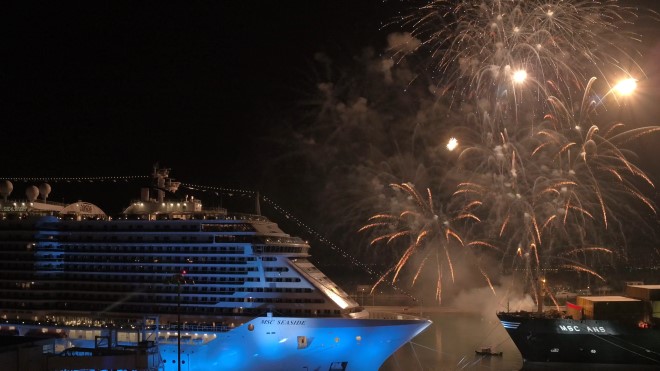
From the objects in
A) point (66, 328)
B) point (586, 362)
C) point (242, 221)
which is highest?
point (242, 221)

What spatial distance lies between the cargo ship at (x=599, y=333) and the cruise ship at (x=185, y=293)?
8.23m

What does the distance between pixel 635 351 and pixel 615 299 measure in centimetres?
233

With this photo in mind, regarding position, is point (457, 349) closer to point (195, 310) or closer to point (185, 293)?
point (195, 310)

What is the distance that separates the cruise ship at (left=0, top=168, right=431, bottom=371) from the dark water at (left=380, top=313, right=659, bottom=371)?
4412 mm

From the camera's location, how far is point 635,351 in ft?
95.1

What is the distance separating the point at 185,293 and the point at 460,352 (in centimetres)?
1335

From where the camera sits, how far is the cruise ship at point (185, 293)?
23.4 m

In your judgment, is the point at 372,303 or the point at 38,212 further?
the point at 372,303

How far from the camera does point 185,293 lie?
2488 cm

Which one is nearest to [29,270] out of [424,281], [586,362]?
[586,362]

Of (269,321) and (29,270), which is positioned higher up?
(29,270)

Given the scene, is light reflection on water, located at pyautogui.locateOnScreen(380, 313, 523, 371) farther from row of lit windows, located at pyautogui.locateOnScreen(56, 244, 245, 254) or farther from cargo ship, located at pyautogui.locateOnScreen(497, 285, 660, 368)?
row of lit windows, located at pyautogui.locateOnScreen(56, 244, 245, 254)

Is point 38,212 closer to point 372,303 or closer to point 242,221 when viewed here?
point 242,221

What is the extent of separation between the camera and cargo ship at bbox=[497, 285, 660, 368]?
94.5ft
